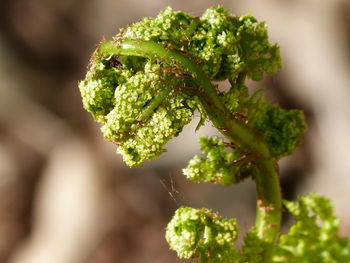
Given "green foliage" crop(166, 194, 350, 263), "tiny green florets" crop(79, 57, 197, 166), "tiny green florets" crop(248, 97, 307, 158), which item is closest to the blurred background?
"tiny green florets" crop(248, 97, 307, 158)

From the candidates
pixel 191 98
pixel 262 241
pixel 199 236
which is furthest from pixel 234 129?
pixel 262 241

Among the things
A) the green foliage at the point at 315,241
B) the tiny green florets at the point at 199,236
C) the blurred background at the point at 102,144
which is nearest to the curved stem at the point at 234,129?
the tiny green florets at the point at 199,236

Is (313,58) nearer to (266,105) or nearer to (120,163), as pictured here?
(120,163)

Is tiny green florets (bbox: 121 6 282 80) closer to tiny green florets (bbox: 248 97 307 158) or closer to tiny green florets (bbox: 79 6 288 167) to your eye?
tiny green florets (bbox: 79 6 288 167)

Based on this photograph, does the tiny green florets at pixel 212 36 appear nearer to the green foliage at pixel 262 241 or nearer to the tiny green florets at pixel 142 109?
the tiny green florets at pixel 142 109

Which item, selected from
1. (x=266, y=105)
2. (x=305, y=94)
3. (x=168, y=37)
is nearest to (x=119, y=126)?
(x=168, y=37)
